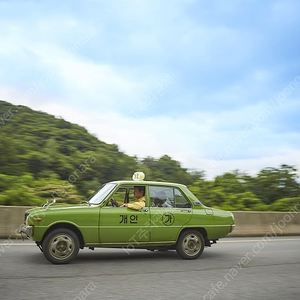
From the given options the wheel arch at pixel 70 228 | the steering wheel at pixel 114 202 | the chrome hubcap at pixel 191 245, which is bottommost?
the chrome hubcap at pixel 191 245

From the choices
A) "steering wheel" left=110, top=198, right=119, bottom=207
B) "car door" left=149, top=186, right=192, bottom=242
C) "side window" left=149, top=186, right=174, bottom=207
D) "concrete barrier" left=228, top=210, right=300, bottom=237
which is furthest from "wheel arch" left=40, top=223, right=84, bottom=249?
"concrete barrier" left=228, top=210, right=300, bottom=237

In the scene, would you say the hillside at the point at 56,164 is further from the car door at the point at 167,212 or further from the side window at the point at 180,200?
the side window at the point at 180,200

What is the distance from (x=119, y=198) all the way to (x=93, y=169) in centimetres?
1661

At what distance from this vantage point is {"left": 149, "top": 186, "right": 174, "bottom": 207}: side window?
29.1 ft

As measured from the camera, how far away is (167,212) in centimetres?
884

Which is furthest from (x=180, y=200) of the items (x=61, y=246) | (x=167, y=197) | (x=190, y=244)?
(x=61, y=246)

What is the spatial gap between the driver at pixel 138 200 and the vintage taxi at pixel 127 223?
46 mm

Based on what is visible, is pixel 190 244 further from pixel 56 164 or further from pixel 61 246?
pixel 56 164

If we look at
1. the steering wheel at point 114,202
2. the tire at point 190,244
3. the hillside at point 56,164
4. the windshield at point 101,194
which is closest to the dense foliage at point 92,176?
the hillside at point 56,164

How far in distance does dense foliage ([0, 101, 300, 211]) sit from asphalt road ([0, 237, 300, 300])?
21.0 feet

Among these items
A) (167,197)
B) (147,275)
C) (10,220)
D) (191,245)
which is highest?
(167,197)

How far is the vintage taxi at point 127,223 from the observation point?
7789 millimetres

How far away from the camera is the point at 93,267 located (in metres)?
7.66

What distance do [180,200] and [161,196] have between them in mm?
465
